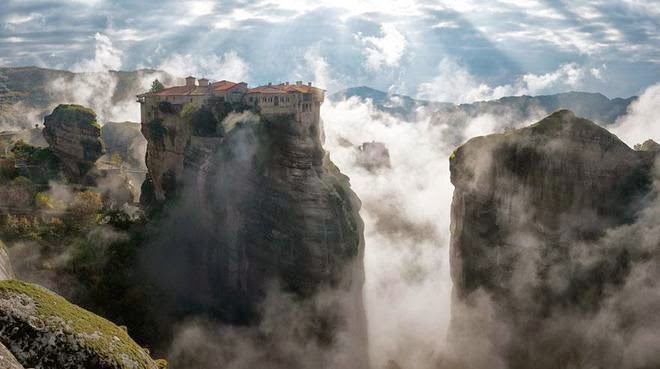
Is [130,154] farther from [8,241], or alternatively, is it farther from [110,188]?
[8,241]

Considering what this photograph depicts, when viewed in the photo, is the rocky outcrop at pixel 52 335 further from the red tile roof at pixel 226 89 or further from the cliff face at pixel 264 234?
the red tile roof at pixel 226 89

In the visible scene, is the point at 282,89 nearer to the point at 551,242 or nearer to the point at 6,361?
the point at 551,242

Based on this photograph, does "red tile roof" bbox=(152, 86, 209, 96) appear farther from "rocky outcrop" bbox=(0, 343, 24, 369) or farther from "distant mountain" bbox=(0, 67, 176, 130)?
"distant mountain" bbox=(0, 67, 176, 130)

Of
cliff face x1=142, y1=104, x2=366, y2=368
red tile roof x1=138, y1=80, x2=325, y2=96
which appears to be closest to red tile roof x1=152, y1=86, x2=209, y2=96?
red tile roof x1=138, y1=80, x2=325, y2=96

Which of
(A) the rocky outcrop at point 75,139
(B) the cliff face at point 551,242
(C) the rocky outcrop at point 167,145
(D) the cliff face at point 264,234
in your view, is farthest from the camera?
(A) the rocky outcrop at point 75,139

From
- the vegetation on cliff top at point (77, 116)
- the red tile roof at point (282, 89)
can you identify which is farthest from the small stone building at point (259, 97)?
the vegetation on cliff top at point (77, 116)
